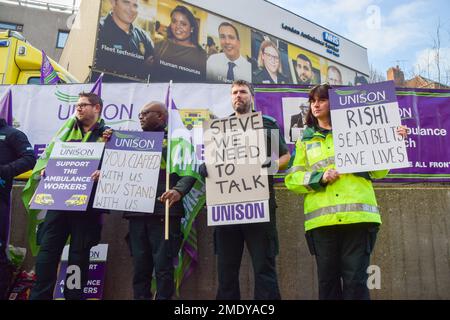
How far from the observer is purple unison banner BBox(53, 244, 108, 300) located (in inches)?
169

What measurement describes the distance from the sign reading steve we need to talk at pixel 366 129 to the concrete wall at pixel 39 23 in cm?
2955

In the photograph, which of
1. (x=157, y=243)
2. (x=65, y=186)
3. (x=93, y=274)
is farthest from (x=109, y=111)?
(x=157, y=243)

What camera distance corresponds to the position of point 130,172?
3727mm

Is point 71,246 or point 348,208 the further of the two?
point 71,246

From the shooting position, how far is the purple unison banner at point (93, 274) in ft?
14.1

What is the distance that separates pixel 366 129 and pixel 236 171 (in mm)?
1076

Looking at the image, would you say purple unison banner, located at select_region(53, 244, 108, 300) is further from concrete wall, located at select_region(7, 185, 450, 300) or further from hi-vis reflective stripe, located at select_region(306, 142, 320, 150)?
hi-vis reflective stripe, located at select_region(306, 142, 320, 150)

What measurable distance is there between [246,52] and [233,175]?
54.6 ft

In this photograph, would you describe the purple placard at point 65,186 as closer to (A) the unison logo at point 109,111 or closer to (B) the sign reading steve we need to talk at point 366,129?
(A) the unison logo at point 109,111

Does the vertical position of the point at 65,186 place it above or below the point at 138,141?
below

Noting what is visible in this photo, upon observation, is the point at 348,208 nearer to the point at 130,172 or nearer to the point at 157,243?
the point at 157,243

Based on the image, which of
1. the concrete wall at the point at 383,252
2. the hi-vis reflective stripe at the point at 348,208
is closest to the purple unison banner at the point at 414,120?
the concrete wall at the point at 383,252

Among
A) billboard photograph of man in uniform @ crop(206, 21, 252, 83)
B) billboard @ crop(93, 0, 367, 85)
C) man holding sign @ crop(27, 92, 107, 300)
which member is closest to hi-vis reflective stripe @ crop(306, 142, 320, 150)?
man holding sign @ crop(27, 92, 107, 300)
